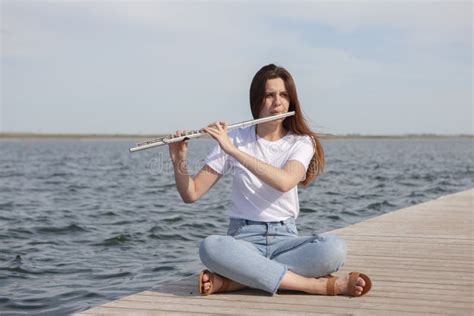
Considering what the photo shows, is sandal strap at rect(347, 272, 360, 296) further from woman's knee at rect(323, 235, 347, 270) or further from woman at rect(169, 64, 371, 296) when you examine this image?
woman's knee at rect(323, 235, 347, 270)

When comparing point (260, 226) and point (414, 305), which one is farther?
point (260, 226)

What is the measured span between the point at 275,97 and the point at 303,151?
315mm

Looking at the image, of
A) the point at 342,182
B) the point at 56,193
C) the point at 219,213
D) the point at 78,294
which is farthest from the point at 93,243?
the point at 342,182

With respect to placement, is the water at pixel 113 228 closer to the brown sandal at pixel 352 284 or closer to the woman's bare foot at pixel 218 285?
the woman's bare foot at pixel 218 285

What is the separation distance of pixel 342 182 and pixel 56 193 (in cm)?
712

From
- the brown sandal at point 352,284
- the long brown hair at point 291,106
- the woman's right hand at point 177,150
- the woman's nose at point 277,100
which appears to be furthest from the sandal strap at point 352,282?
the woman's right hand at point 177,150

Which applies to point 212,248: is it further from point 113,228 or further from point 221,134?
point 113,228

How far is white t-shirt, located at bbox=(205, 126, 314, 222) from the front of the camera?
3504 mm

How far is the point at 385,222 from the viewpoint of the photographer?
6.40 metres

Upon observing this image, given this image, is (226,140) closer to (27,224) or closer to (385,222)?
(385,222)

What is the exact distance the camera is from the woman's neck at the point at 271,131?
361cm

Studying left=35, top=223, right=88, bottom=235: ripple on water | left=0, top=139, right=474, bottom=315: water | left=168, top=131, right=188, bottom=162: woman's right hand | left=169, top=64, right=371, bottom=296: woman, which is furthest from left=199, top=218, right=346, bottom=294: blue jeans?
left=35, top=223, right=88, bottom=235: ripple on water

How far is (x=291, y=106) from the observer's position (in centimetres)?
357

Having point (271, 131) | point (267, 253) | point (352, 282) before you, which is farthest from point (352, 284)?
point (271, 131)
